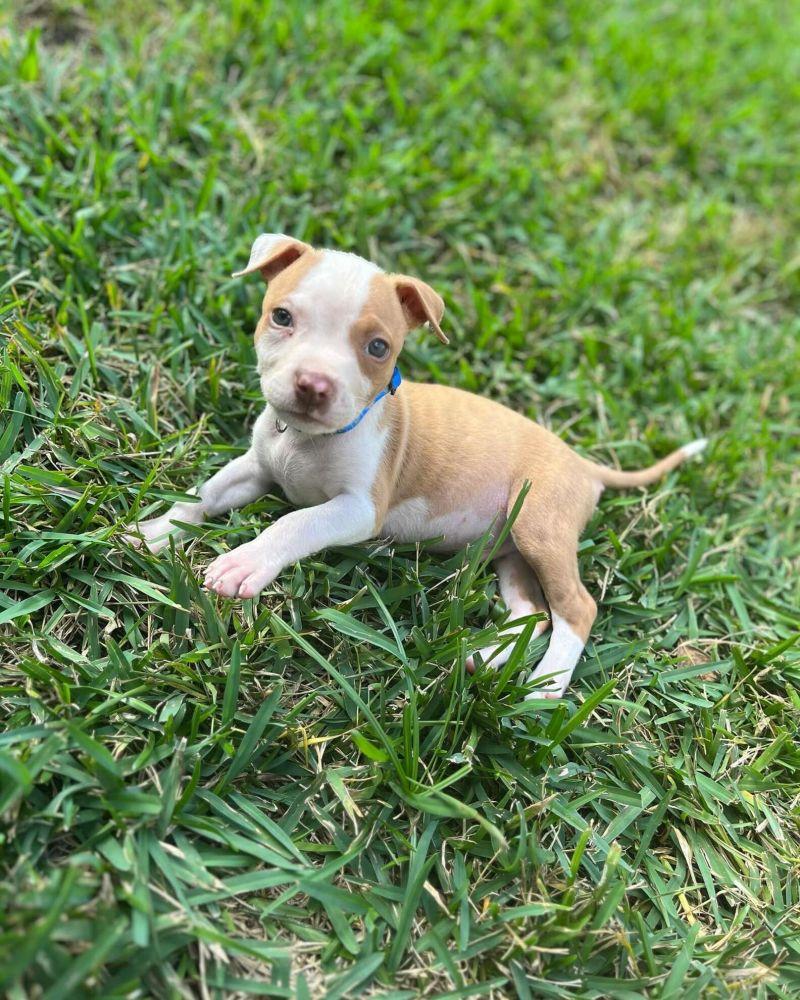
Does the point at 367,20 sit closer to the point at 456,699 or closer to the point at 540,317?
the point at 540,317

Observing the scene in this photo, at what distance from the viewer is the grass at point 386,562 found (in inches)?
116

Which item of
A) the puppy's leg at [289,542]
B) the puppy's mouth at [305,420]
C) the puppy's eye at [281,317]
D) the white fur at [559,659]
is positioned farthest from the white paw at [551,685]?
the puppy's eye at [281,317]

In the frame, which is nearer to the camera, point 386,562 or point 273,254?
point 273,254

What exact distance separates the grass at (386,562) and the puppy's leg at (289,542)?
0.61 ft

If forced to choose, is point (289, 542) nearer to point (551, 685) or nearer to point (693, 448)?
point (551, 685)

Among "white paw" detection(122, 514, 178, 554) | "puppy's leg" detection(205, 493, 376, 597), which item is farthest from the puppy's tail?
"white paw" detection(122, 514, 178, 554)

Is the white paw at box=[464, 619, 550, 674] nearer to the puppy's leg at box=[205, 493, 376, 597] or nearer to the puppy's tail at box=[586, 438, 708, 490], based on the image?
the puppy's leg at box=[205, 493, 376, 597]

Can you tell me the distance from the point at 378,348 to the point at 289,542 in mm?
857

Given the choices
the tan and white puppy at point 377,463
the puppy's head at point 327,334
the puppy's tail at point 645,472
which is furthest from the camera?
the puppy's tail at point 645,472

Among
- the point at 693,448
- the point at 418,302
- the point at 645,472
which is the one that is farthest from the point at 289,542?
the point at 693,448

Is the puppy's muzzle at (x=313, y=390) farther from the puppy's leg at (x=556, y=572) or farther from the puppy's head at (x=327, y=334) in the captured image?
the puppy's leg at (x=556, y=572)

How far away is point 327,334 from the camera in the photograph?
324cm

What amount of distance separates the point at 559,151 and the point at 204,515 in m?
4.54

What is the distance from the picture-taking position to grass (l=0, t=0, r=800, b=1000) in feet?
9.70
